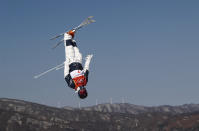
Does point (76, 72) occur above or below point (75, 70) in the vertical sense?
below

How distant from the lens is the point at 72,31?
63.0 metres

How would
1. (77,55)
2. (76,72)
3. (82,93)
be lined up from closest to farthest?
(82,93) → (76,72) → (77,55)

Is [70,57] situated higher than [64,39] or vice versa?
[64,39]

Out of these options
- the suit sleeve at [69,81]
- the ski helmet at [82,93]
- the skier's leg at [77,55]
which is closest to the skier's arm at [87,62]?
the skier's leg at [77,55]

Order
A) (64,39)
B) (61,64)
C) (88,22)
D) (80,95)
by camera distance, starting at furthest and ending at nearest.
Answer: (64,39), (88,22), (61,64), (80,95)

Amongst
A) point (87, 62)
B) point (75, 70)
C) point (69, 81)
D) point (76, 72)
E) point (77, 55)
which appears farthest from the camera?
point (77, 55)

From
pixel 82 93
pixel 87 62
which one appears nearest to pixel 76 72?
pixel 82 93

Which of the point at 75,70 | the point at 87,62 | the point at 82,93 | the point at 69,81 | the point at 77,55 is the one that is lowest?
the point at 82,93

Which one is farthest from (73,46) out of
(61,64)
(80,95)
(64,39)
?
(80,95)

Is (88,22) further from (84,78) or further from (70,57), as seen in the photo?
(84,78)

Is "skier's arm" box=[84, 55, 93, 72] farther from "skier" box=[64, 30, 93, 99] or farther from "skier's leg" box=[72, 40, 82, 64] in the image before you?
"skier's leg" box=[72, 40, 82, 64]

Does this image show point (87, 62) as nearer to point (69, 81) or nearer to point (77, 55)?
point (77, 55)

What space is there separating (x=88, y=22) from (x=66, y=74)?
11.7 m

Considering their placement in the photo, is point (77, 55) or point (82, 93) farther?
point (77, 55)
